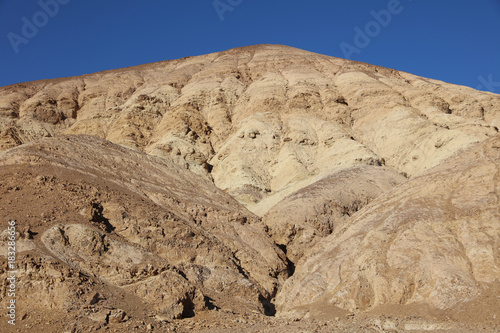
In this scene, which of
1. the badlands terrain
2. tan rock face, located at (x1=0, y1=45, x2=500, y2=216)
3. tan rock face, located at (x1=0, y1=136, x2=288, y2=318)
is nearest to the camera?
the badlands terrain

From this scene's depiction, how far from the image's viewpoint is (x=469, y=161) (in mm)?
18875

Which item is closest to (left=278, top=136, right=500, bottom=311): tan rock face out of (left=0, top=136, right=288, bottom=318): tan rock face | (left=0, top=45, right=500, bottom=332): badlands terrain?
(left=0, top=45, right=500, bottom=332): badlands terrain

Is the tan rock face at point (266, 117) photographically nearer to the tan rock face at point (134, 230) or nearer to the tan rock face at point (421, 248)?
the tan rock face at point (134, 230)

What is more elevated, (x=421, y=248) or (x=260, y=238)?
(x=260, y=238)

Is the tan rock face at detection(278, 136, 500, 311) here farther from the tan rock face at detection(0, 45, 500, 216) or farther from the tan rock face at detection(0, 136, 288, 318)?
the tan rock face at detection(0, 45, 500, 216)

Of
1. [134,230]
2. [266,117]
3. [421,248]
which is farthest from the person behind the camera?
[266,117]

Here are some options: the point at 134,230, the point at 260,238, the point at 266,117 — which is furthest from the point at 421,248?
the point at 266,117

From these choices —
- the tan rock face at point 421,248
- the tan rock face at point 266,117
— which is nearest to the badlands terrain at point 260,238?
the tan rock face at point 421,248

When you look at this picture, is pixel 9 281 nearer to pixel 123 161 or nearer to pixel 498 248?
pixel 123 161

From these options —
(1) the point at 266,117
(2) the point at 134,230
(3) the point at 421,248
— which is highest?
(1) the point at 266,117

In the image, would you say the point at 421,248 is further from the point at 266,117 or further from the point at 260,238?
the point at 266,117

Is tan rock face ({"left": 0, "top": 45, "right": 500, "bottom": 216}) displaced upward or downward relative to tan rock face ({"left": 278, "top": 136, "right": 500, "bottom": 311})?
upward

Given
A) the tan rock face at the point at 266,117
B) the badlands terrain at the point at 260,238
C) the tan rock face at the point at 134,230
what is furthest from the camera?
the tan rock face at the point at 266,117

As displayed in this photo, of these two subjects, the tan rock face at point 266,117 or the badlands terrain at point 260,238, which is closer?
the badlands terrain at point 260,238
